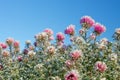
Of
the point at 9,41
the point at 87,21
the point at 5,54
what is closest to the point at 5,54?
the point at 5,54

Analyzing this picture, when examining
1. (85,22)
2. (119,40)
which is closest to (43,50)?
(85,22)

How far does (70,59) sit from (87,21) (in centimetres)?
151

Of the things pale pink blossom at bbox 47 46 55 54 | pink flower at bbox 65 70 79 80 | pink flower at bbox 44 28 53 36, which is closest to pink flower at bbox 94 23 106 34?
pale pink blossom at bbox 47 46 55 54

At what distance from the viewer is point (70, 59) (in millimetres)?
A: 6371

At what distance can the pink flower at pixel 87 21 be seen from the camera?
Result: 766 centimetres

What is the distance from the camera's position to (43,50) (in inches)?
316

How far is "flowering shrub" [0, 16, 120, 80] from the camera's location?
6223mm

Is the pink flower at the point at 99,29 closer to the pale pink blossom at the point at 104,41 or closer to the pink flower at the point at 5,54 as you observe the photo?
the pale pink blossom at the point at 104,41

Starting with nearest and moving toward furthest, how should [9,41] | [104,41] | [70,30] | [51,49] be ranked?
[51,49] → [104,41] → [70,30] → [9,41]

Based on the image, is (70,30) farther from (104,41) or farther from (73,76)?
(73,76)

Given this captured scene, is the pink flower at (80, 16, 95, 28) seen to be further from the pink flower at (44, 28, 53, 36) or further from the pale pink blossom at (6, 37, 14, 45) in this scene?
the pale pink blossom at (6, 37, 14, 45)

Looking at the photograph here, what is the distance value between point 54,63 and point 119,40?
155 cm

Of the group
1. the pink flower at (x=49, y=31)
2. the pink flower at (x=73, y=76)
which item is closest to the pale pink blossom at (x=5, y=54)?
the pink flower at (x=49, y=31)

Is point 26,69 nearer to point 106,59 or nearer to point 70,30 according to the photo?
point 70,30
